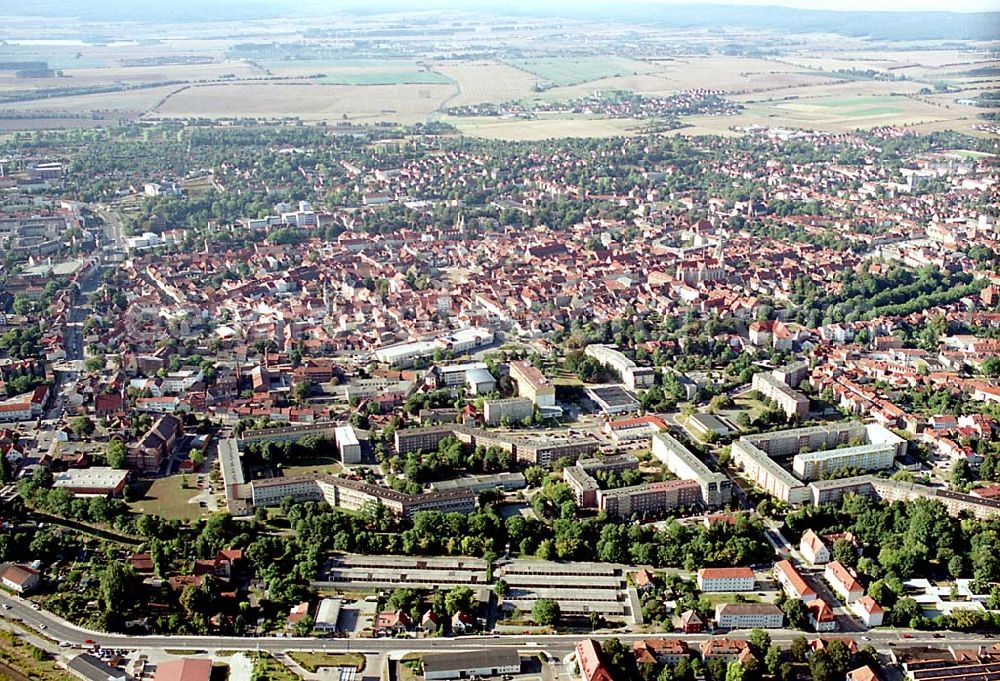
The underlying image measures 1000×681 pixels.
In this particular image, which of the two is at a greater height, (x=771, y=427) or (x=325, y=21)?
(x=325, y=21)

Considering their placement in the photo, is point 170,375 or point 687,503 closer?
point 687,503

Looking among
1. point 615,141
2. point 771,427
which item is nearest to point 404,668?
point 771,427

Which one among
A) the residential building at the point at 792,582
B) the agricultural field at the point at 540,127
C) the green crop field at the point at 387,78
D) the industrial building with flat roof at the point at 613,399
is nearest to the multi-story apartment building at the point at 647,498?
the residential building at the point at 792,582

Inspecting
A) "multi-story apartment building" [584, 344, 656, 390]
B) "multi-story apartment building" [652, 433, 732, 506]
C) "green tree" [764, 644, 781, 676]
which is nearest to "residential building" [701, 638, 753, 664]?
"green tree" [764, 644, 781, 676]

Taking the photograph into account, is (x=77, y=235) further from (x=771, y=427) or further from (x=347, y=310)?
(x=771, y=427)

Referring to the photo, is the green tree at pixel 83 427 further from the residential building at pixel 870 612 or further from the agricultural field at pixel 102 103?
the agricultural field at pixel 102 103

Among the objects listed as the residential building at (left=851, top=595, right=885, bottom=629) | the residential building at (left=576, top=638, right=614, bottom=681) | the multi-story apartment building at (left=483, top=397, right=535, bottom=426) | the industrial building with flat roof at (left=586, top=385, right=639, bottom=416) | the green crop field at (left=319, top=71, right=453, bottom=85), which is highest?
the green crop field at (left=319, top=71, right=453, bottom=85)

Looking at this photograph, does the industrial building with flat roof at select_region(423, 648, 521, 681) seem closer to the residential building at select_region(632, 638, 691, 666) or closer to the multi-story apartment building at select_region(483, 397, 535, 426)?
the residential building at select_region(632, 638, 691, 666)
